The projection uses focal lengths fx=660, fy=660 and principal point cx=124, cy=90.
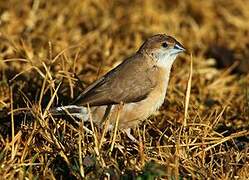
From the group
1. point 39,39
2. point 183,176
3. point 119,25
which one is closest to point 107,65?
point 39,39

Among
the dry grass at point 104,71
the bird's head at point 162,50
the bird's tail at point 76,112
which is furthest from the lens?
the bird's head at point 162,50

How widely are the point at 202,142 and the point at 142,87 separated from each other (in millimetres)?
657

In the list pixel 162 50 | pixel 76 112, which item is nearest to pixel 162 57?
pixel 162 50

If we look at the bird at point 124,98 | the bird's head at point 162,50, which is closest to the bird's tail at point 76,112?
the bird at point 124,98

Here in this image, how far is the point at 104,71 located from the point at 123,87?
67.1 inches

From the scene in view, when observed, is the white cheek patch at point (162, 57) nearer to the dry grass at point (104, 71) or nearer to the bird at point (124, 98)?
the bird at point (124, 98)

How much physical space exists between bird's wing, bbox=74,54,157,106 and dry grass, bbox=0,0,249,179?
0.25 m

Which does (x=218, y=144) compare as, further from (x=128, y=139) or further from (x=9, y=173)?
(x=9, y=173)

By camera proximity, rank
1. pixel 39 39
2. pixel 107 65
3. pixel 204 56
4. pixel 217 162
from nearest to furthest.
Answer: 1. pixel 217 162
2. pixel 107 65
3. pixel 39 39
4. pixel 204 56

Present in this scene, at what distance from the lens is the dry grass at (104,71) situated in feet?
15.0

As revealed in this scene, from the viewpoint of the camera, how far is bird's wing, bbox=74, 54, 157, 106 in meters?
5.11

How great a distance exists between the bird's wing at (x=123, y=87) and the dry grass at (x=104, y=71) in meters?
0.25

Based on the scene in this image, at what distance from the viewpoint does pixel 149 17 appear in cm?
894

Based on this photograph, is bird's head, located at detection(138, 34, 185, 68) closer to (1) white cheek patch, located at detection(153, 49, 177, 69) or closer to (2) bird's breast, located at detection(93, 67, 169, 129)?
(1) white cheek patch, located at detection(153, 49, 177, 69)
